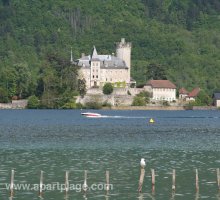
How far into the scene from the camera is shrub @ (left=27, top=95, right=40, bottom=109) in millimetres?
183400

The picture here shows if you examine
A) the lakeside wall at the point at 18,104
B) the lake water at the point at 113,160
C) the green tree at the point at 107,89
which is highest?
the green tree at the point at 107,89

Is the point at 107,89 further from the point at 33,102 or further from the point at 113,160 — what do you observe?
the point at 113,160

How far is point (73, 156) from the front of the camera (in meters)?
64.8

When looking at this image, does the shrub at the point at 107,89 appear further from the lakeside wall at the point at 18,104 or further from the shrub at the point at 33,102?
the lakeside wall at the point at 18,104

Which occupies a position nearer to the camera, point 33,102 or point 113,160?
point 113,160

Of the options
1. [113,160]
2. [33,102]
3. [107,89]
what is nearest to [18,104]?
[33,102]

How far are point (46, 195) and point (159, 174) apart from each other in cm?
981

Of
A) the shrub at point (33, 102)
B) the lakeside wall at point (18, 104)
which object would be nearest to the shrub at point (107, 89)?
the shrub at point (33, 102)

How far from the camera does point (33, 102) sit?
184000 millimetres

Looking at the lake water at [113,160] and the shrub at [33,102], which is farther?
the shrub at [33,102]

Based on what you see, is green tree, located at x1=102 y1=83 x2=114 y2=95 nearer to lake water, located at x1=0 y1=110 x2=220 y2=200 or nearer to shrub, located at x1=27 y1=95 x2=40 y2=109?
shrub, located at x1=27 y1=95 x2=40 y2=109

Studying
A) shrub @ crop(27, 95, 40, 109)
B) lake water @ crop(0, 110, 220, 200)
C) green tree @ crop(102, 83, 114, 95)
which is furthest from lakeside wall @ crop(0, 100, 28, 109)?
lake water @ crop(0, 110, 220, 200)

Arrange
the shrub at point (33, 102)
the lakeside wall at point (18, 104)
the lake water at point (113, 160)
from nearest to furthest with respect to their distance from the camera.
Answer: the lake water at point (113, 160)
the shrub at point (33, 102)
the lakeside wall at point (18, 104)

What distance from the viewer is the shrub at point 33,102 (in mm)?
183400
